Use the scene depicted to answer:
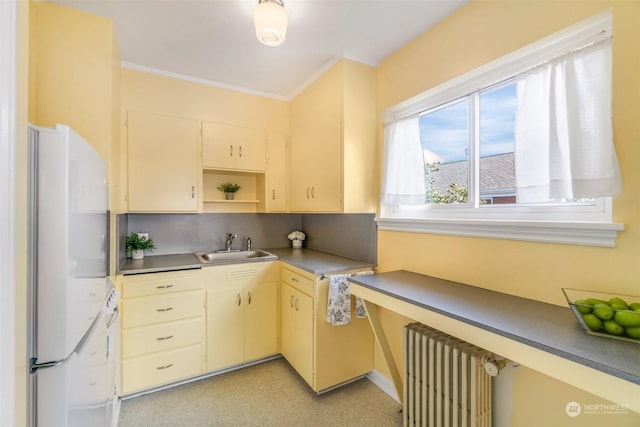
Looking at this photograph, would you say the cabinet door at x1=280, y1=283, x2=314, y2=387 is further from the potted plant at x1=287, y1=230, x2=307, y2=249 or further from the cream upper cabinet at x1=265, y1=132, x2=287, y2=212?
the cream upper cabinet at x1=265, y1=132, x2=287, y2=212

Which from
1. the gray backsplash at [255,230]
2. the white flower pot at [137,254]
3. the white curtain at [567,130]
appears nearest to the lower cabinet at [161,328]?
the gray backsplash at [255,230]

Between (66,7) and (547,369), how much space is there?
282cm

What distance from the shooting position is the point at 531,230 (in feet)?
4.27

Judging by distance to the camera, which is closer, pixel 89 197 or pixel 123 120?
pixel 89 197

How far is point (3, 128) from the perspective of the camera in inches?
21.7

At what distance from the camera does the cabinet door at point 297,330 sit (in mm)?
2053

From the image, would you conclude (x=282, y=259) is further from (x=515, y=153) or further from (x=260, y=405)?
(x=515, y=153)

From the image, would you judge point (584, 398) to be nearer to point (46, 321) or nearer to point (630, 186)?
point (630, 186)

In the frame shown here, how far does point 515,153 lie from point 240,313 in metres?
2.23

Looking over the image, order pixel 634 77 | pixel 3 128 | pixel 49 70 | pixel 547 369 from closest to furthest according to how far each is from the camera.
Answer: pixel 3 128 → pixel 547 369 → pixel 634 77 → pixel 49 70


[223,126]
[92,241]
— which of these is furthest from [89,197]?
[223,126]

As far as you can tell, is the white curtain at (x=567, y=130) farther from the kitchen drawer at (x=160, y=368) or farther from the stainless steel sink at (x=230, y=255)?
the kitchen drawer at (x=160, y=368)

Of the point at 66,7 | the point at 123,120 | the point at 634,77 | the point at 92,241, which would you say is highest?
the point at 66,7

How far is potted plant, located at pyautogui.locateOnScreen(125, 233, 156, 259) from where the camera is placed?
236cm
